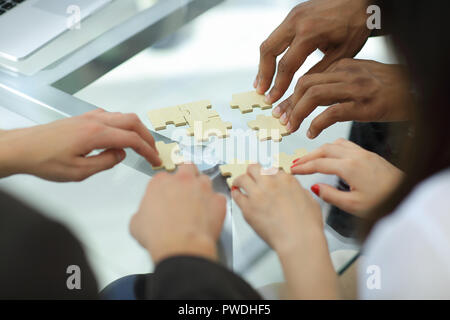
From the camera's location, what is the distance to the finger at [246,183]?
101 cm

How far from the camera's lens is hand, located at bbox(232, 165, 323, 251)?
2.95ft

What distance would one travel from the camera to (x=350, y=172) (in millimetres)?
1021

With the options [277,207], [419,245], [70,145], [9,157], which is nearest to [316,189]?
[277,207]

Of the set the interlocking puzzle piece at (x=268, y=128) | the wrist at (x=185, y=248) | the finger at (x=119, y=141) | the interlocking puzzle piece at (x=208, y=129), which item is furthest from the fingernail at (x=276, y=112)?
the wrist at (x=185, y=248)

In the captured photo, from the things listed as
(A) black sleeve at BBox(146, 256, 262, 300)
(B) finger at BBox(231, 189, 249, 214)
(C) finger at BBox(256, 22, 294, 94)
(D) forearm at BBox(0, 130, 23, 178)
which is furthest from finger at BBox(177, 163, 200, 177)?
(C) finger at BBox(256, 22, 294, 94)

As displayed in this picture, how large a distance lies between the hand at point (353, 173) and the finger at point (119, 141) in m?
0.31

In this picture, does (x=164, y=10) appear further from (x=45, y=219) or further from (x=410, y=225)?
(x=410, y=225)

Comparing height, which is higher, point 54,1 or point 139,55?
point 54,1

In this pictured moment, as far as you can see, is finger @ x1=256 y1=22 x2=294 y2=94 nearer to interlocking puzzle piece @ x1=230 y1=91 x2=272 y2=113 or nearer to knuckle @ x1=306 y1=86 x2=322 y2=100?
interlocking puzzle piece @ x1=230 y1=91 x2=272 y2=113

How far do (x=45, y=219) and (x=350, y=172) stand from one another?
0.61 meters

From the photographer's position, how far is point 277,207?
3.08ft

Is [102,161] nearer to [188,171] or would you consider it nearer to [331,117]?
[188,171]

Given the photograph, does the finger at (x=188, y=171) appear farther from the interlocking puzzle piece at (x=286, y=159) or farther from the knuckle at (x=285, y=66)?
the knuckle at (x=285, y=66)

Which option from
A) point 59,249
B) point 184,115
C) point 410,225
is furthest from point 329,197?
point 59,249
